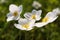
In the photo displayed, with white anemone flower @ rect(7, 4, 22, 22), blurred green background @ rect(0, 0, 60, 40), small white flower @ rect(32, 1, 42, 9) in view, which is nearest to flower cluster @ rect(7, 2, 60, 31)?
white anemone flower @ rect(7, 4, 22, 22)

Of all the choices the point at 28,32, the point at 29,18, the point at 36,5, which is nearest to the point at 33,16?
the point at 29,18

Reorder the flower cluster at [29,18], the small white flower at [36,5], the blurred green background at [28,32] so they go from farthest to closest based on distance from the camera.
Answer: the small white flower at [36,5], the blurred green background at [28,32], the flower cluster at [29,18]

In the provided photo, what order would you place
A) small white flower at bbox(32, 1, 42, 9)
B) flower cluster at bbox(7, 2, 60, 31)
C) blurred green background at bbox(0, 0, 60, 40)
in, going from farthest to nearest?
1. small white flower at bbox(32, 1, 42, 9)
2. blurred green background at bbox(0, 0, 60, 40)
3. flower cluster at bbox(7, 2, 60, 31)

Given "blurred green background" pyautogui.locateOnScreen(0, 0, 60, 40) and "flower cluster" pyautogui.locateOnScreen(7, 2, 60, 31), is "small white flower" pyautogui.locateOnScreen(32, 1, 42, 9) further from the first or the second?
"flower cluster" pyautogui.locateOnScreen(7, 2, 60, 31)

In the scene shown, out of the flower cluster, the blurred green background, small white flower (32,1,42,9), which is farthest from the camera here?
small white flower (32,1,42,9)

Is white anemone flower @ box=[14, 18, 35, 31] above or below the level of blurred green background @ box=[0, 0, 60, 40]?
above

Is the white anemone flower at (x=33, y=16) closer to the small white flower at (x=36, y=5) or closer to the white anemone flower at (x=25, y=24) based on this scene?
the white anemone flower at (x=25, y=24)

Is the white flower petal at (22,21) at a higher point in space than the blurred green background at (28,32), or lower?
higher

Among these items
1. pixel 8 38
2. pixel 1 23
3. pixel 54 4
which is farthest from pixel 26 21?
pixel 54 4

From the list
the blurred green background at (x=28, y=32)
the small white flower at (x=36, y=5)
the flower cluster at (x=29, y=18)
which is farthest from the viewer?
the small white flower at (x=36, y=5)

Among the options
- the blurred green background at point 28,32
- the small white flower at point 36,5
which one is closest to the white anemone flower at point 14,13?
the blurred green background at point 28,32

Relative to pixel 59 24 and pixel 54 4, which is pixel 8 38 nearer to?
pixel 59 24
